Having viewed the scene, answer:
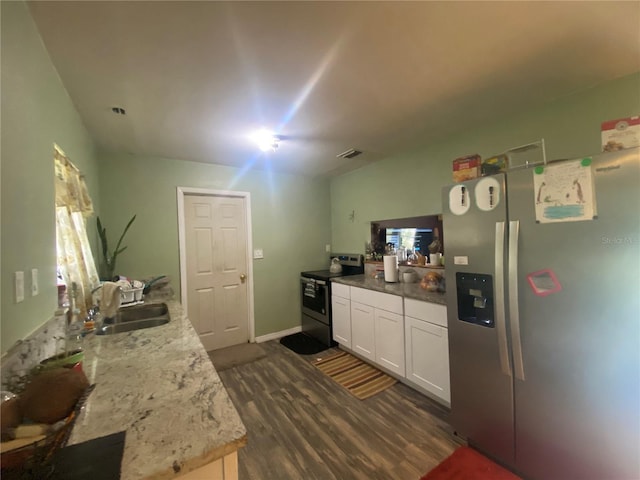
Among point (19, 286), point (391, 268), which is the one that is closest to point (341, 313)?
point (391, 268)

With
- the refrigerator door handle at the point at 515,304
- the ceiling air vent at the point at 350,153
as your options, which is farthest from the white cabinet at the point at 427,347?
the ceiling air vent at the point at 350,153

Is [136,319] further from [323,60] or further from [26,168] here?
[323,60]

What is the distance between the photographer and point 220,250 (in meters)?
3.43

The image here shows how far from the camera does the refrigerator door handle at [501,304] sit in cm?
148

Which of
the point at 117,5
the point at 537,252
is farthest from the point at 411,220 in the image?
the point at 117,5

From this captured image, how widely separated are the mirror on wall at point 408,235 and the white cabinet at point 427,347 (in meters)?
0.86

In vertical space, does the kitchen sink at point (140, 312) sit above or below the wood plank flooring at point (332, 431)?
above

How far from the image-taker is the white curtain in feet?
4.83

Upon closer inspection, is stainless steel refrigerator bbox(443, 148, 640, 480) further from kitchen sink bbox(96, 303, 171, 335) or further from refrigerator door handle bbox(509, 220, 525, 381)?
kitchen sink bbox(96, 303, 171, 335)

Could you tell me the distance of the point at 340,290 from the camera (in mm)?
3189

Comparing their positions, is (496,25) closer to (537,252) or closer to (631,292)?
(537,252)

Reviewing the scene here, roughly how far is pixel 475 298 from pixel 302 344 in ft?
7.96

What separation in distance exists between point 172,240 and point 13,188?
7.40 ft

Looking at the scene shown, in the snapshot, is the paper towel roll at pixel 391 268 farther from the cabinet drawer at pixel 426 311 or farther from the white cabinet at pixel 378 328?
the cabinet drawer at pixel 426 311
